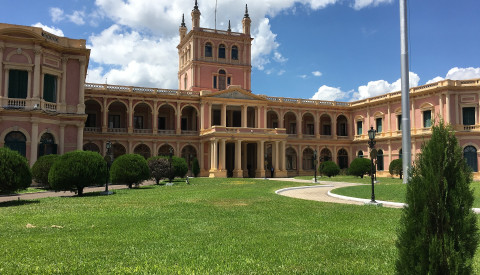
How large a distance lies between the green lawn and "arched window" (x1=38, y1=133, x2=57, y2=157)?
53.4ft

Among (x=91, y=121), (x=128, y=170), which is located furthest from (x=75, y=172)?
(x=91, y=121)

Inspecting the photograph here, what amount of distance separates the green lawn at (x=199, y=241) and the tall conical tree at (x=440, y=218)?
85.0 inches

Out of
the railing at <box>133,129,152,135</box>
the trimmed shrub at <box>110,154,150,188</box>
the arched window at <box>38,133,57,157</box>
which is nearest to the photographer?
the trimmed shrub at <box>110,154,150,188</box>

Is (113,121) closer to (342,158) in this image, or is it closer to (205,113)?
(205,113)

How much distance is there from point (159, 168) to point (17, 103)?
10.8 m

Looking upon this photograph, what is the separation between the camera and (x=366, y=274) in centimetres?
572

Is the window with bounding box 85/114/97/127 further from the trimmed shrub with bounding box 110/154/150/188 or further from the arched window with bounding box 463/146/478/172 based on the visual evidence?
the arched window with bounding box 463/146/478/172

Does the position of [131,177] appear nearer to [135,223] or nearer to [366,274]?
[135,223]

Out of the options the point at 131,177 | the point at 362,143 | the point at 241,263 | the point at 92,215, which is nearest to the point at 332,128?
the point at 362,143

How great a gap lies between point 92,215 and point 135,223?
2.30 m

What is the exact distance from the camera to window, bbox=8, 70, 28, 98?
27312 mm

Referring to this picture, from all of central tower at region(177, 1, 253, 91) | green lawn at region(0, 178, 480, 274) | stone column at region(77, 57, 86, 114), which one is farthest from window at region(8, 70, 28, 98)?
central tower at region(177, 1, 253, 91)

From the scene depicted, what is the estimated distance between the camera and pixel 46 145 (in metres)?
28.3

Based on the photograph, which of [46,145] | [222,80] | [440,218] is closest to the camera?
[440,218]
